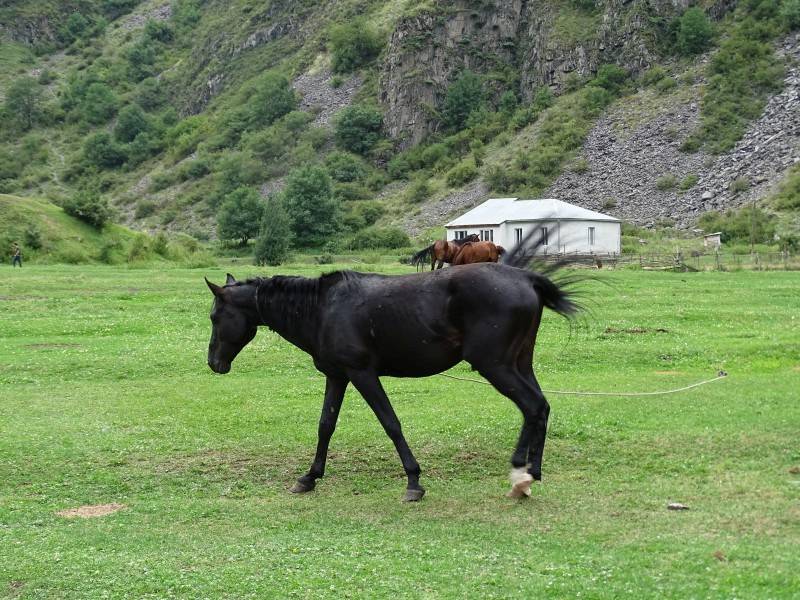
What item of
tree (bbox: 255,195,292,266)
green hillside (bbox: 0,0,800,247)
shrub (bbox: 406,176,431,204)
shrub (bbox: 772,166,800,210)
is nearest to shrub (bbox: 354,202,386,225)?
green hillside (bbox: 0,0,800,247)

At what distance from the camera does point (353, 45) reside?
587ft

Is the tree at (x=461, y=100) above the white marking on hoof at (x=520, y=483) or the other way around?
above

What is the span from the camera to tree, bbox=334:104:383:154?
6348 inches

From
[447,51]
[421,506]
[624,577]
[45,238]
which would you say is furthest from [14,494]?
[447,51]

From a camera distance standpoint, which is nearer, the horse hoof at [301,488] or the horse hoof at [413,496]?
the horse hoof at [413,496]

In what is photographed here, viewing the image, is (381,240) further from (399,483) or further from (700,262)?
(399,483)

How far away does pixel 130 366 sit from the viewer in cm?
2119

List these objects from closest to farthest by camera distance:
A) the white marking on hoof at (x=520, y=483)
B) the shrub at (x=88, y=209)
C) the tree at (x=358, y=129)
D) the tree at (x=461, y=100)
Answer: the white marking on hoof at (x=520, y=483)
the shrub at (x=88, y=209)
the tree at (x=461, y=100)
the tree at (x=358, y=129)

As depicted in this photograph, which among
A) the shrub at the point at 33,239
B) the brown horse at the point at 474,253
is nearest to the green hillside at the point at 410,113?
the shrub at the point at 33,239

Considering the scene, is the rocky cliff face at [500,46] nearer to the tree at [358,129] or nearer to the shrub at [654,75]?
the tree at [358,129]

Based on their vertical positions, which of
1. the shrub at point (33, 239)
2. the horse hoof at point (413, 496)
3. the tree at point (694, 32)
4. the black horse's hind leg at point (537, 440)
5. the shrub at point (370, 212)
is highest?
the tree at point (694, 32)

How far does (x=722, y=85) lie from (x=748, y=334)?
116 metres

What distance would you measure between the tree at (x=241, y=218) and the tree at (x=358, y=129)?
47.3 meters

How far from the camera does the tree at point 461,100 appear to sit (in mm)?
160375
